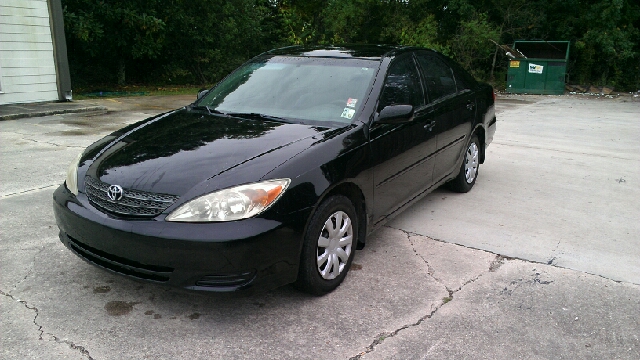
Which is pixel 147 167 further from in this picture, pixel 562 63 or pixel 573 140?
pixel 562 63

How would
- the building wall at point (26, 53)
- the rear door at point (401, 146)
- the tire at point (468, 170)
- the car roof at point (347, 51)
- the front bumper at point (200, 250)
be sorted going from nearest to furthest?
the front bumper at point (200, 250), the rear door at point (401, 146), the car roof at point (347, 51), the tire at point (468, 170), the building wall at point (26, 53)

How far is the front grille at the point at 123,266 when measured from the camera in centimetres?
296

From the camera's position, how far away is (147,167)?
10.6 feet

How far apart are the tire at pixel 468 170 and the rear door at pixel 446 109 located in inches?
9.5

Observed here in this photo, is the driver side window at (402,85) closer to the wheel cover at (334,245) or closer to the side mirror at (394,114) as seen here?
the side mirror at (394,114)

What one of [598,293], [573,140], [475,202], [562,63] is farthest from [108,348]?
[562,63]

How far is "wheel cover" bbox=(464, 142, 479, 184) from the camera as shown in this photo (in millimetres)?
5805

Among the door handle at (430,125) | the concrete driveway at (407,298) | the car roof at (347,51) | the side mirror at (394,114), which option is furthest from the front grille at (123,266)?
the door handle at (430,125)

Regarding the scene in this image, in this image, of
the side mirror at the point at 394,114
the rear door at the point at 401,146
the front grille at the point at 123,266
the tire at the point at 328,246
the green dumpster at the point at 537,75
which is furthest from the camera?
the green dumpster at the point at 537,75

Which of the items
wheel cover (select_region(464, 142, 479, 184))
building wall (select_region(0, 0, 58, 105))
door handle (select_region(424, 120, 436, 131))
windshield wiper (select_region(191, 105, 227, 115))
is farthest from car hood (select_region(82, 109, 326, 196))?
building wall (select_region(0, 0, 58, 105))

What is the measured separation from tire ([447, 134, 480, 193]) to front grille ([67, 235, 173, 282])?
3.59 metres

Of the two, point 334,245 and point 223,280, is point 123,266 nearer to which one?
point 223,280

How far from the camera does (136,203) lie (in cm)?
303

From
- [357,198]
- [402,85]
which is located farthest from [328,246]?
[402,85]
